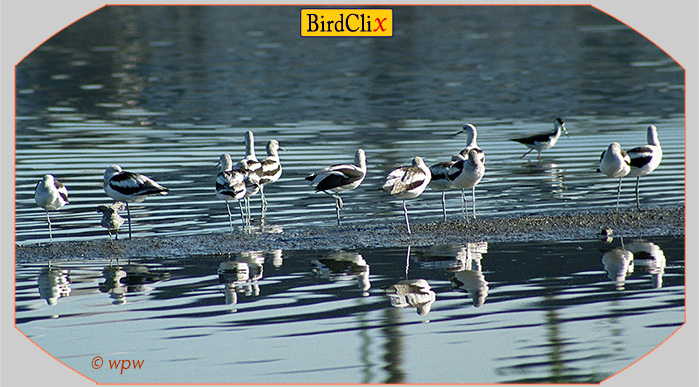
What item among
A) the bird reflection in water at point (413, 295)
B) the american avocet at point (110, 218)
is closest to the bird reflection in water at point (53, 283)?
the american avocet at point (110, 218)

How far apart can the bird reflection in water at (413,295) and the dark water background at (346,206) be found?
9cm

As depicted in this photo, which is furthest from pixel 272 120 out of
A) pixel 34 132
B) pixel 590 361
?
pixel 590 361

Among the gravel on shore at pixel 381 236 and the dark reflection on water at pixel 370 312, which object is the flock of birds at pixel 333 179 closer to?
the gravel on shore at pixel 381 236

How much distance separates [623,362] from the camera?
27.1 ft

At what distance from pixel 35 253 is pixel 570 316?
24.3 feet

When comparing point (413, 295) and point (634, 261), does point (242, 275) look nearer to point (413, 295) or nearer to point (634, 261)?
point (413, 295)

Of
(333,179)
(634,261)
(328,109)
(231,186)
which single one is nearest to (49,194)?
(231,186)

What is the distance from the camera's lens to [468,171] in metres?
14.2

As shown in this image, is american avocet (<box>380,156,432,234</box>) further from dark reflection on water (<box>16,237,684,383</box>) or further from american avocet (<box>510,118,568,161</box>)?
american avocet (<box>510,118,568,161</box>)

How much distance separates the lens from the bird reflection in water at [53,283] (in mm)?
10438

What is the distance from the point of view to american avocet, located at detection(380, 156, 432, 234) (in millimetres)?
13297

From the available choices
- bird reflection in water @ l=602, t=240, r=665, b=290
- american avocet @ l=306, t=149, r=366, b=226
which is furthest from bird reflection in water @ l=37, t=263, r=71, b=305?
bird reflection in water @ l=602, t=240, r=665, b=290

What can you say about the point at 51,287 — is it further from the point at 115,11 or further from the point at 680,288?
the point at 115,11

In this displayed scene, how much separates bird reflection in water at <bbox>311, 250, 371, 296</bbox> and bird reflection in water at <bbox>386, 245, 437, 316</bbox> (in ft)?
1.12
